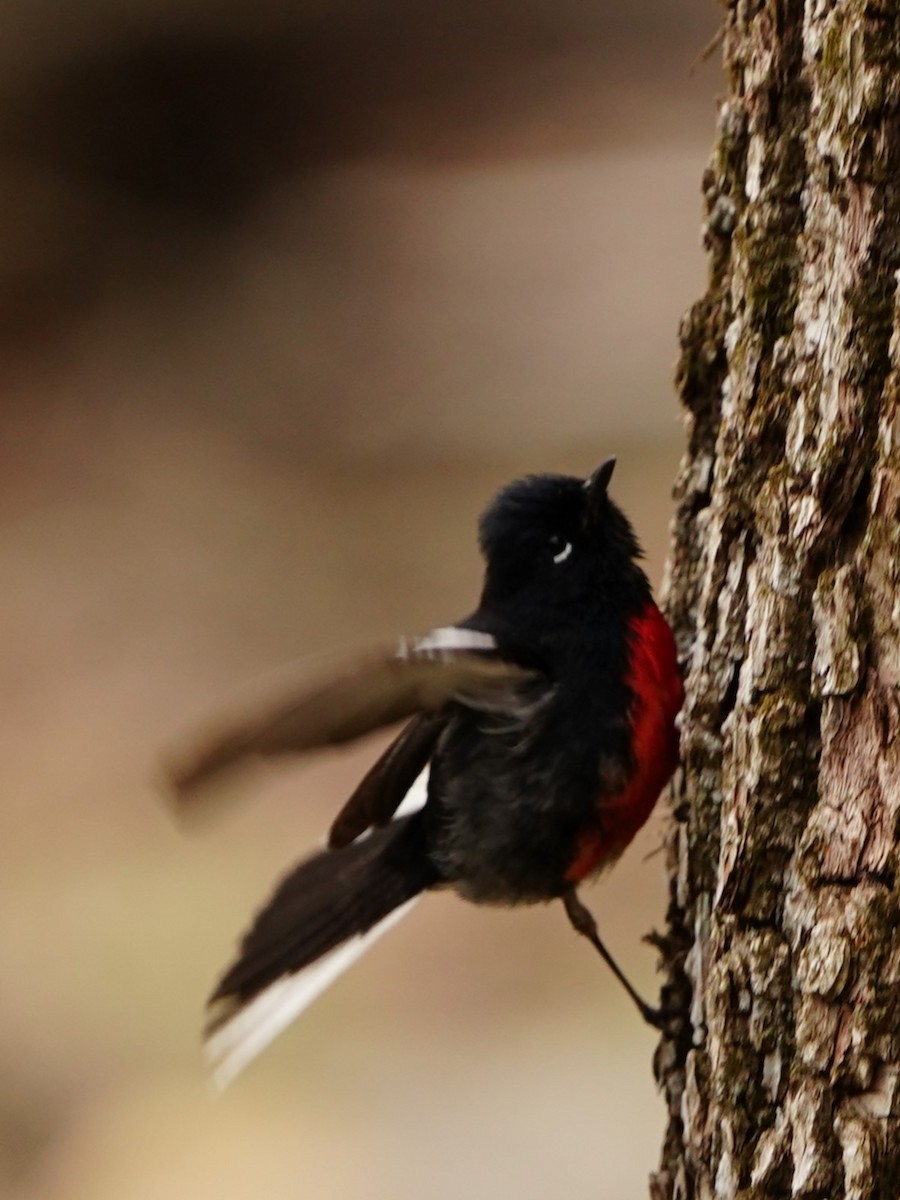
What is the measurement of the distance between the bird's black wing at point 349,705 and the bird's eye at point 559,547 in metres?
0.48

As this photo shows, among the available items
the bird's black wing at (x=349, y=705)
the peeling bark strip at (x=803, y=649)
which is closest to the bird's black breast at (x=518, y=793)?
the bird's black wing at (x=349, y=705)

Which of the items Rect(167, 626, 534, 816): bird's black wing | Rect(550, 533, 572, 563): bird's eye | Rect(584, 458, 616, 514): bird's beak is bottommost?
Rect(167, 626, 534, 816): bird's black wing

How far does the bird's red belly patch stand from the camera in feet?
10.3

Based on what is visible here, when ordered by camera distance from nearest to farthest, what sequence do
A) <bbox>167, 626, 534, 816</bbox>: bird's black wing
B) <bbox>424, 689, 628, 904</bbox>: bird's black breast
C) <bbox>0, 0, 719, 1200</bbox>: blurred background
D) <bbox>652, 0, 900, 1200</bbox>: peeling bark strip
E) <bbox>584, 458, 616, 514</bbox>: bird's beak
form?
<bbox>652, 0, 900, 1200</bbox>: peeling bark strip < <bbox>167, 626, 534, 816</bbox>: bird's black wing < <bbox>424, 689, 628, 904</bbox>: bird's black breast < <bbox>584, 458, 616, 514</bbox>: bird's beak < <bbox>0, 0, 719, 1200</bbox>: blurred background

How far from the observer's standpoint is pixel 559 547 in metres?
3.53

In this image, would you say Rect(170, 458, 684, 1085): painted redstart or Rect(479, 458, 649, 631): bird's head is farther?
Rect(479, 458, 649, 631): bird's head

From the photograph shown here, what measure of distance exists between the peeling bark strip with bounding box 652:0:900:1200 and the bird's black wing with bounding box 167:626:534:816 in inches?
18.8

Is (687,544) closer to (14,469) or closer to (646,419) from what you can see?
(646,419)

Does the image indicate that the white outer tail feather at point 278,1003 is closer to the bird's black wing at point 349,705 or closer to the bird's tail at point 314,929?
the bird's tail at point 314,929

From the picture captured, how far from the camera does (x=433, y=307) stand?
348 inches

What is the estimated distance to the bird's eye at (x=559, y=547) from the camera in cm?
352

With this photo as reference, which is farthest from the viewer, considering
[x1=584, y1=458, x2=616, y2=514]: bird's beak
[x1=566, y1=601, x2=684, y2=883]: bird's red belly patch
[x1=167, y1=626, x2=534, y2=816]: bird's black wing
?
[x1=584, y1=458, x2=616, y2=514]: bird's beak

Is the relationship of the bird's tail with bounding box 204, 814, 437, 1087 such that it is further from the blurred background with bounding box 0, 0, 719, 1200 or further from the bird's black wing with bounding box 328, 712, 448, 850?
the blurred background with bounding box 0, 0, 719, 1200

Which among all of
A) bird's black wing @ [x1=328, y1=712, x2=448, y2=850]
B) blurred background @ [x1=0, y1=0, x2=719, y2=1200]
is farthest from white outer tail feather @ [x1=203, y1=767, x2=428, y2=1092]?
blurred background @ [x1=0, y1=0, x2=719, y2=1200]
